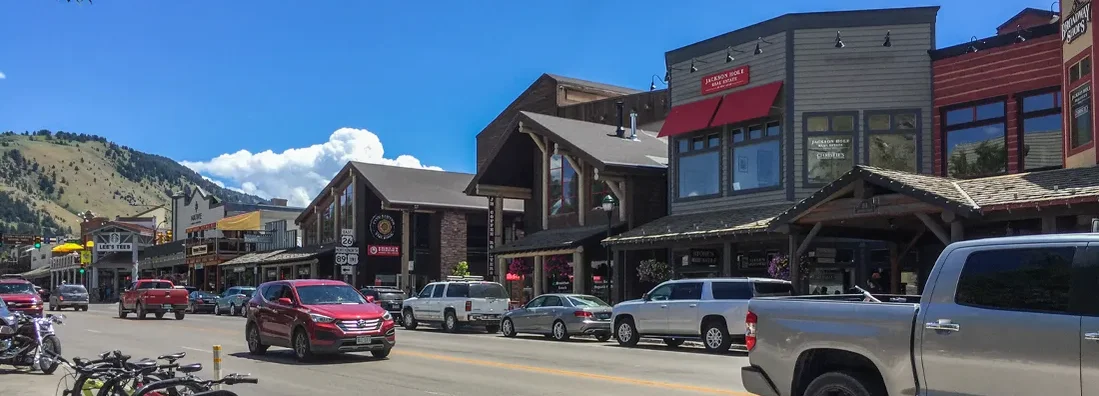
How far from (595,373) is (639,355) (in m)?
4.42

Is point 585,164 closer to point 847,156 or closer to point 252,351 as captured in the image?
point 847,156

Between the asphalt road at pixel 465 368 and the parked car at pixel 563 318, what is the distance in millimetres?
472

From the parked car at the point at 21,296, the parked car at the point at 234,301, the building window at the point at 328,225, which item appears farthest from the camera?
the building window at the point at 328,225

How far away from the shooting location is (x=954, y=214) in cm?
1842

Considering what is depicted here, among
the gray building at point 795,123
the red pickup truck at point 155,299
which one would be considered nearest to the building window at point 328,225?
the red pickup truck at point 155,299

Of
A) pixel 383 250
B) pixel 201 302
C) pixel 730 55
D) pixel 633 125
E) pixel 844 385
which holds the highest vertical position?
pixel 730 55

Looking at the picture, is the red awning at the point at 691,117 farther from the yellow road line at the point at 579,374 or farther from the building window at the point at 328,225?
the building window at the point at 328,225

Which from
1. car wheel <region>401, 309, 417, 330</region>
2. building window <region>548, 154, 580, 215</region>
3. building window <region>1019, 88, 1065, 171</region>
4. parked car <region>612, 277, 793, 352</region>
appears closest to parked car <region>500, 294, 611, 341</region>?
parked car <region>612, 277, 793, 352</region>

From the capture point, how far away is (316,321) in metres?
18.1

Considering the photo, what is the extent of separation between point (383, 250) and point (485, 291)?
1899 cm

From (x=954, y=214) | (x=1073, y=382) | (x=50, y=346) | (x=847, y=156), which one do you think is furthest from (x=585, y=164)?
(x=1073, y=382)

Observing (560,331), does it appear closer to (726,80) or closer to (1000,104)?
(726,80)

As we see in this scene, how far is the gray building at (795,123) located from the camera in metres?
25.3

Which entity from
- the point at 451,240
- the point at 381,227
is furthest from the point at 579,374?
the point at 381,227
